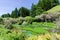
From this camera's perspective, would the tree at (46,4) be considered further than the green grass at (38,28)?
Yes

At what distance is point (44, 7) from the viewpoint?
254ft

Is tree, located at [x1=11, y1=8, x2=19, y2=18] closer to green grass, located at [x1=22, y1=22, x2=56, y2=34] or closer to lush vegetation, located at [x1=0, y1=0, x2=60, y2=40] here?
lush vegetation, located at [x1=0, y1=0, x2=60, y2=40]

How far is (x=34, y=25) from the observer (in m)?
44.1

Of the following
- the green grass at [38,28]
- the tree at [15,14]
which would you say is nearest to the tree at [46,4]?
the tree at [15,14]

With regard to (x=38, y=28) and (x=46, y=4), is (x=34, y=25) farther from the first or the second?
(x=46, y=4)

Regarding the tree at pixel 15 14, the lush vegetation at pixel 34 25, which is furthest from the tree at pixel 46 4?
the tree at pixel 15 14

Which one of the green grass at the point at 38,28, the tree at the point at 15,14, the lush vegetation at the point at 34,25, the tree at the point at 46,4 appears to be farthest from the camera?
the tree at the point at 15,14

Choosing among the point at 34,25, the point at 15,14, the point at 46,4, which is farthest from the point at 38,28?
the point at 15,14

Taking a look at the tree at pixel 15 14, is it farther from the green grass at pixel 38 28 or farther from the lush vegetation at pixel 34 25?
the green grass at pixel 38 28

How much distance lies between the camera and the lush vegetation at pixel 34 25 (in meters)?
11.8

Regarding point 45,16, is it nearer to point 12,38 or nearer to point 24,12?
point 24,12

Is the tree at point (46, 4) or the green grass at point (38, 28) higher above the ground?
the tree at point (46, 4)

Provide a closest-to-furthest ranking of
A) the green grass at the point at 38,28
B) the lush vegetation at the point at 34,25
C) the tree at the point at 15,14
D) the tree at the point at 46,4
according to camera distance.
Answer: the lush vegetation at the point at 34,25 < the green grass at the point at 38,28 < the tree at the point at 46,4 < the tree at the point at 15,14

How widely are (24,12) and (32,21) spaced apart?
33709 mm
